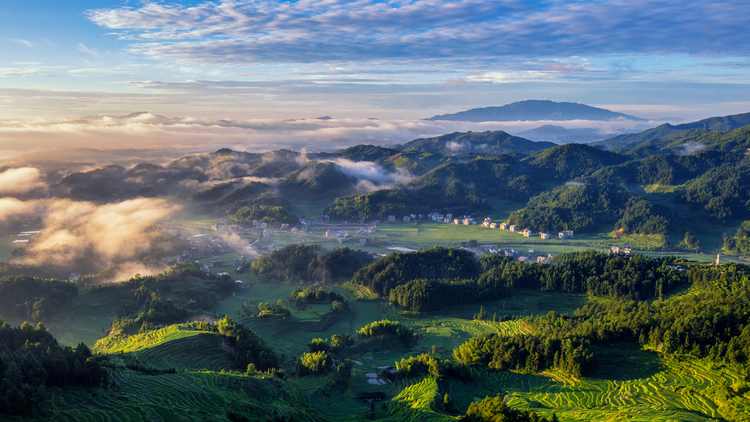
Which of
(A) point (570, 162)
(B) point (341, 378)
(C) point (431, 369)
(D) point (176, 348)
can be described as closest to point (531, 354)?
(C) point (431, 369)

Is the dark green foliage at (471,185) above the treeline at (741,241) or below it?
above

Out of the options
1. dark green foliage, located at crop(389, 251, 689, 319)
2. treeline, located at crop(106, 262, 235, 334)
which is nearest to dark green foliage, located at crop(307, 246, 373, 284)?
dark green foliage, located at crop(389, 251, 689, 319)

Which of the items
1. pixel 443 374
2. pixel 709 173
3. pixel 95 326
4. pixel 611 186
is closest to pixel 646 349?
pixel 443 374

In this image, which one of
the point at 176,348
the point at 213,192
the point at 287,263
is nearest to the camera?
the point at 176,348

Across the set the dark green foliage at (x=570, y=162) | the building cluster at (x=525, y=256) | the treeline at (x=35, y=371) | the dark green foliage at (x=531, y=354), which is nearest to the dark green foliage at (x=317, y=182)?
the dark green foliage at (x=570, y=162)

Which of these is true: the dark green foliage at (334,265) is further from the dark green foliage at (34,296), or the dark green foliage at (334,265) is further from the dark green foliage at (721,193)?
the dark green foliage at (721,193)

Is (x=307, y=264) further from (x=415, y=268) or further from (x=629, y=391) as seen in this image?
(x=629, y=391)

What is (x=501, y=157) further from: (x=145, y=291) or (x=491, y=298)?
(x=145, y=291)

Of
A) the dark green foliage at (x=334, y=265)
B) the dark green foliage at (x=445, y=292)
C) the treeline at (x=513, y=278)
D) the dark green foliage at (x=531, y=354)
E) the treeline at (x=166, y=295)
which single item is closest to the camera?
the dark green foliage at (x=531, y=354)
